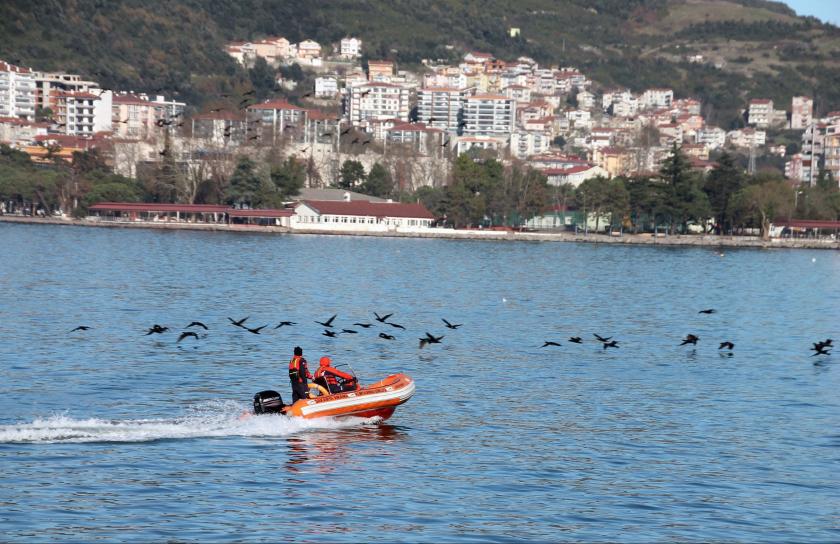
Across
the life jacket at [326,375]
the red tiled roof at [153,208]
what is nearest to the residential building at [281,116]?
the red tiled roof at [153,208]

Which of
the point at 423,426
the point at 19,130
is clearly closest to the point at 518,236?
the point at 19,130

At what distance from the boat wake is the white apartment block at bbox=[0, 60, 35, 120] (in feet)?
565

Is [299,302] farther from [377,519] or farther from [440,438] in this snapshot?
[377,519]

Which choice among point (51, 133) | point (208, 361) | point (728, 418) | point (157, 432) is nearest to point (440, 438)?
point (157, 432)

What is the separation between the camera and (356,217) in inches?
4875

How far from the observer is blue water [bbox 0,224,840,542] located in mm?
20250

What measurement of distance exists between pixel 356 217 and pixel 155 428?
326 ft

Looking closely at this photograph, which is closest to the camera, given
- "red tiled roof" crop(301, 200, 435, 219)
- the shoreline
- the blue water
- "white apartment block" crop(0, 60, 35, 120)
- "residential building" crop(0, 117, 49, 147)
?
the blue water

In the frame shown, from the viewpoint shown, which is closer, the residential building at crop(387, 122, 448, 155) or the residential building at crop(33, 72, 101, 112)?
the residential building at crop(387, 122, 448, 155)

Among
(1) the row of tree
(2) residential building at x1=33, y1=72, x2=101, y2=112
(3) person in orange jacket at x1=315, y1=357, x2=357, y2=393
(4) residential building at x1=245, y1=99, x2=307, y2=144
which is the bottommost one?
(3) person in orange jacket at x1=315, y1=357, x2=357, y2=393

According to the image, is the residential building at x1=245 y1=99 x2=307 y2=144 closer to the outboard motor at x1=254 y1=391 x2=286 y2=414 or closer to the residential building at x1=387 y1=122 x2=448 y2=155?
the residential building at x1=387 y1=122 x2=448 y2=155

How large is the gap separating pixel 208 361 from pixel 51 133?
500ft

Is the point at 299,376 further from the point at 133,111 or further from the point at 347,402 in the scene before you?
the point at 133,111

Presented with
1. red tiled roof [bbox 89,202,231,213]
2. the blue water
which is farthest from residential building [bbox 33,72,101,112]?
the blue water
